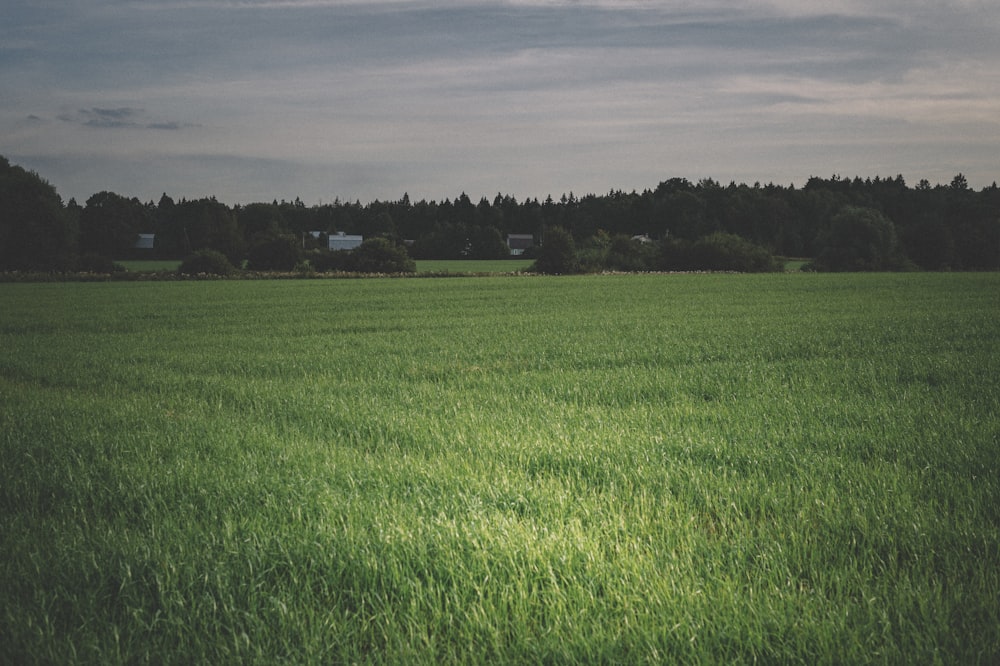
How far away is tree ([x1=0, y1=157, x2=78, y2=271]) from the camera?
7406cm

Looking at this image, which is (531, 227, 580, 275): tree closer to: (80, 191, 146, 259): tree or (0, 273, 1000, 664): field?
(0, 273, 1000, 664): field

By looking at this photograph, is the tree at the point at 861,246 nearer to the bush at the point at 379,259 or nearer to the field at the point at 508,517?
the bush at the point at 379,259

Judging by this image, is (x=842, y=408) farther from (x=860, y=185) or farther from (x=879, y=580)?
(x=860, y=185)

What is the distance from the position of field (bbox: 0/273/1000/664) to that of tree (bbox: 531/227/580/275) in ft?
197

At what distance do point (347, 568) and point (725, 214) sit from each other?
478ft

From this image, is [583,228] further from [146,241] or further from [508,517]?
[508,517]

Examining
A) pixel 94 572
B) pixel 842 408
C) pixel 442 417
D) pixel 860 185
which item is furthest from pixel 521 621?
pixel 860 185

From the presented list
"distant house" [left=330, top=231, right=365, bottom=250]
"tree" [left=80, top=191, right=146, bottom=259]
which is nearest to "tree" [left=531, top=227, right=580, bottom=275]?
"distant house" [left=330, top=231, right=365, bottom=250]

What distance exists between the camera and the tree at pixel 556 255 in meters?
70.5

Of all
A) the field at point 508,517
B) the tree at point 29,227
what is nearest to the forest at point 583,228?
the tree at point 29,227

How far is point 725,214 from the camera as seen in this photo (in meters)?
138

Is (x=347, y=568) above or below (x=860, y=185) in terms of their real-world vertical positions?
below

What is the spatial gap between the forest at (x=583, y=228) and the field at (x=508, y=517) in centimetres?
6048

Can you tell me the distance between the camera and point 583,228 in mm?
153750
